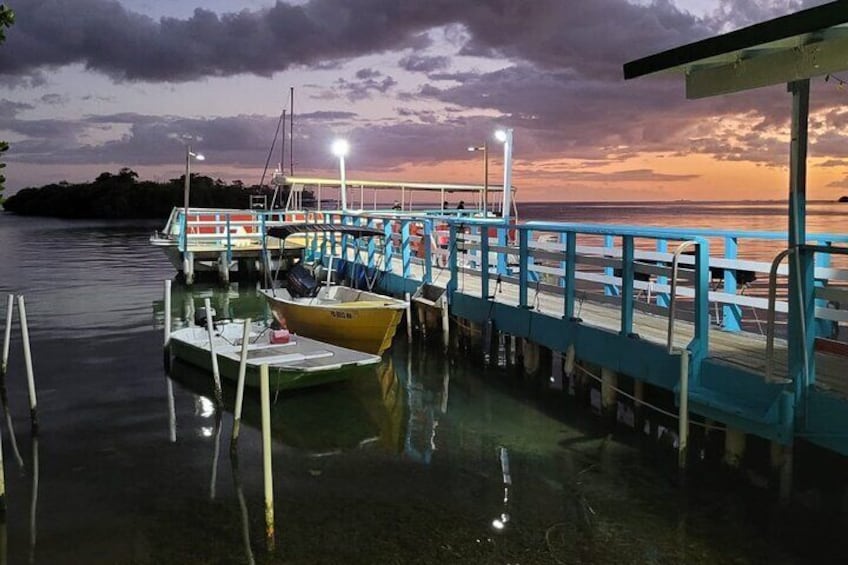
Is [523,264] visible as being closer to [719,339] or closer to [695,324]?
[719,339]

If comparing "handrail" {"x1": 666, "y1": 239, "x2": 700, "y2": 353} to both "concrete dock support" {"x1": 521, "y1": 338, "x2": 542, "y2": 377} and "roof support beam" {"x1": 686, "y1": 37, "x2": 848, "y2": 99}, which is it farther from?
"concrete dock support" {"x1": 521, "y1": 338, "x2": 542, "y2": 377}

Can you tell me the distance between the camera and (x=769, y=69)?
6762 millimetres

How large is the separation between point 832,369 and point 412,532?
4.69m

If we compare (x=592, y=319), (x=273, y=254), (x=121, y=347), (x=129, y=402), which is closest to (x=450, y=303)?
(x=592, y=319)

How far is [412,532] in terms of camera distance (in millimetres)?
7047

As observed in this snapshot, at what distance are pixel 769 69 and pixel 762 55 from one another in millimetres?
159

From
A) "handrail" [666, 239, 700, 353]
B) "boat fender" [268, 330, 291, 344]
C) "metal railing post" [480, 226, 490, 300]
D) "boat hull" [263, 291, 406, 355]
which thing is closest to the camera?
"handrail" [666, 239, 700, 353]

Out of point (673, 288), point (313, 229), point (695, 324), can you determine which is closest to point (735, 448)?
point (695, 324)

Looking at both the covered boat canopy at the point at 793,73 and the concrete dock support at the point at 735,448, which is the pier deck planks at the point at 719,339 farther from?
the concrete dock support at the point at 735,448

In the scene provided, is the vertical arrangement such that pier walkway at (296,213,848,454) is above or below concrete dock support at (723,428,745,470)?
above

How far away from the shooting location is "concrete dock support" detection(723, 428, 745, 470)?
27.5ft

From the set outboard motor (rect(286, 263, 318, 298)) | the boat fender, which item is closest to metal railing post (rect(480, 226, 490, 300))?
the boat fender

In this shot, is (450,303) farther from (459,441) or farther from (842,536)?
(842,536)

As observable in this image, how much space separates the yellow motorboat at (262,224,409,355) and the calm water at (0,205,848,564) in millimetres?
823
